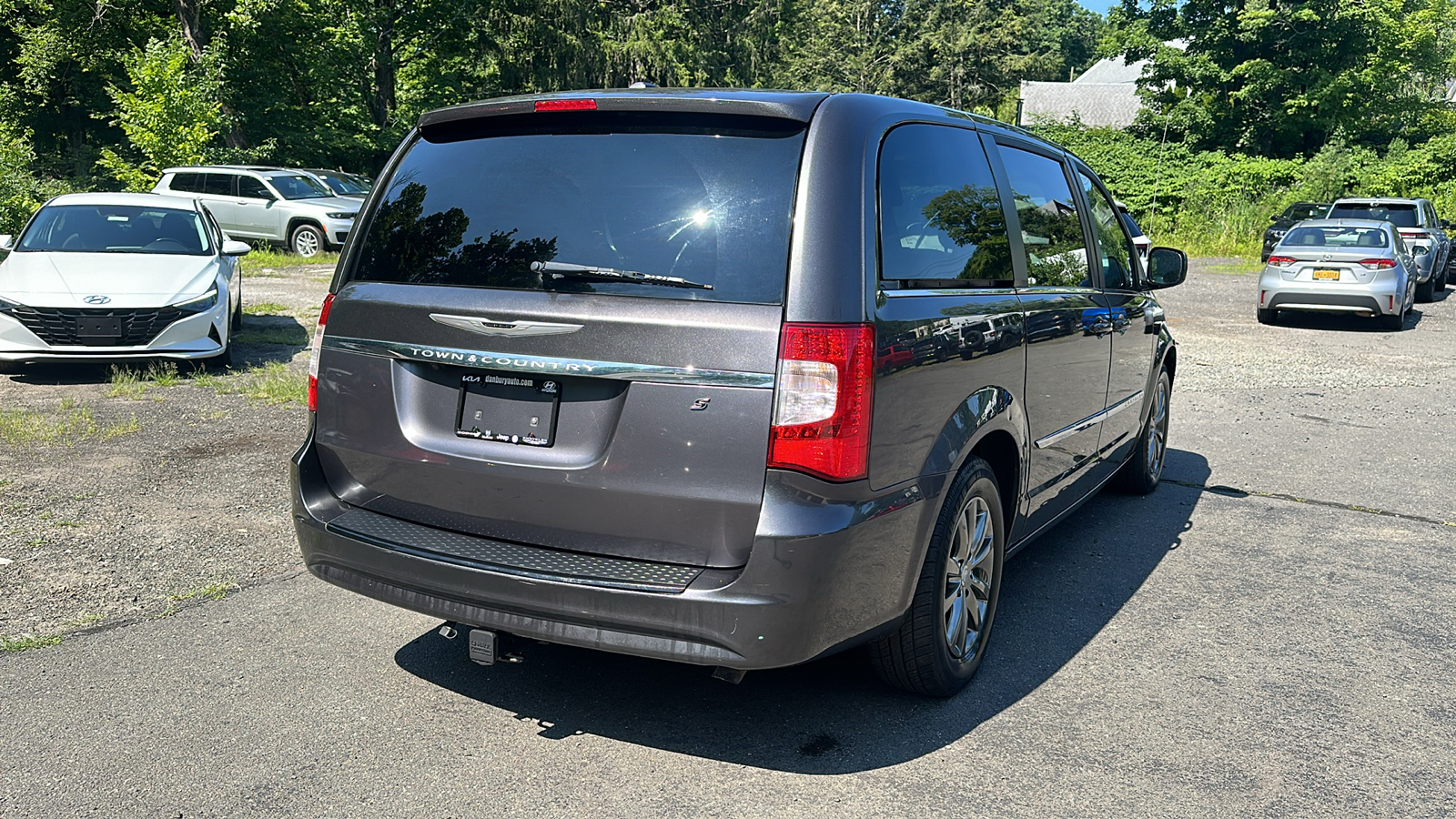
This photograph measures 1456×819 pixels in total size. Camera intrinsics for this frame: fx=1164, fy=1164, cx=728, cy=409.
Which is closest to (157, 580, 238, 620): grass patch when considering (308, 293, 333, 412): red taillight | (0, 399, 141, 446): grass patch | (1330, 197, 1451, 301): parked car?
(308, 293, 333, 412): red taillight

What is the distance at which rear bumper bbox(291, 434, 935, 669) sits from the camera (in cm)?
304

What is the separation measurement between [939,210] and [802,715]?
1.70 meters

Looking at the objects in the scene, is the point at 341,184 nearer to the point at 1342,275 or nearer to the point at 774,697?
the point at 1342,275

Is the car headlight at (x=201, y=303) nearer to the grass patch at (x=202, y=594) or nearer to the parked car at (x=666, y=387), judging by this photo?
the grass patch at (x=202, y=594)

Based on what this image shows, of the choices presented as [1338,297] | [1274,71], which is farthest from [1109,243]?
[1274,71]

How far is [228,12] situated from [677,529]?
31.6m

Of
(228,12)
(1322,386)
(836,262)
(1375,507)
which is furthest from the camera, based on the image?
(228,12)

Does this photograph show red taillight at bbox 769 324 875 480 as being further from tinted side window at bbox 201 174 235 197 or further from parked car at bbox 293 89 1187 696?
tinted side window at bbox 201 174 235 197

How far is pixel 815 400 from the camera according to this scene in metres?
3.04

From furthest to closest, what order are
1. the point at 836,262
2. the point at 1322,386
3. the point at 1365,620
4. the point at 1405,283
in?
the point at 1405,283 → the point at 1322,386 → the point at 1365,620 → the point at 836,262

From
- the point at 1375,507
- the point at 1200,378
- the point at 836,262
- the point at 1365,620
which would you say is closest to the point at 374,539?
the point at 836,262

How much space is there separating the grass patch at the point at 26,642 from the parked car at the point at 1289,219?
25813mm

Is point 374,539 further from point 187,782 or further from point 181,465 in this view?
point 181,465

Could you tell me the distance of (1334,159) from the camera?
34469 mm
